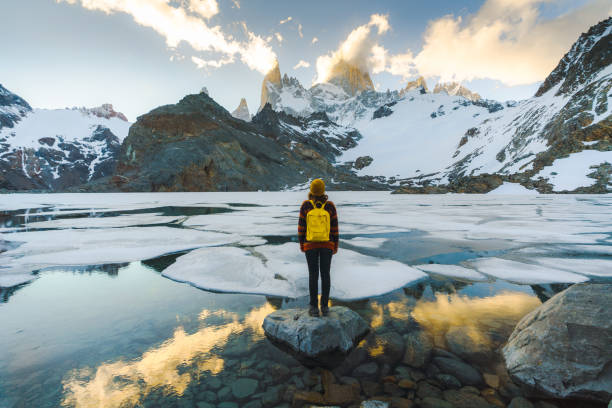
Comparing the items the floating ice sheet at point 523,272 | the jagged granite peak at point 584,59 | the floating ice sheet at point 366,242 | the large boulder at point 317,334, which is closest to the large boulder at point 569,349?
the large boulder at point 317,334

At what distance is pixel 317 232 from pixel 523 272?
6.59m

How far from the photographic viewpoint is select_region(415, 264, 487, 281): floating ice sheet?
7.25 m

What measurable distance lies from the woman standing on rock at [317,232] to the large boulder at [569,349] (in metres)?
2.78

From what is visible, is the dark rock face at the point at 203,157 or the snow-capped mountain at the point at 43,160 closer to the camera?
the dark rock face at the point at 203,157

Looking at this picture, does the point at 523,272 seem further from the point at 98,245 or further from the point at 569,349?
the point at 98,245

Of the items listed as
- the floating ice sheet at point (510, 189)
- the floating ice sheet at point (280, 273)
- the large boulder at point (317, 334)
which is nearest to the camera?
the large boulder at point (317, 334)

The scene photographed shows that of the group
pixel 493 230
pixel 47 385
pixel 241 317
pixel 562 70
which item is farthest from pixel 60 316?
pixel 562 70

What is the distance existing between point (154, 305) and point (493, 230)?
598 inches

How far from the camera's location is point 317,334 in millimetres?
4133

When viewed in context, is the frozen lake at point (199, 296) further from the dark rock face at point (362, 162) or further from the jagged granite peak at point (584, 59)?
the dark rock face at point (362, 162)

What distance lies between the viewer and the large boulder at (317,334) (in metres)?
4.02

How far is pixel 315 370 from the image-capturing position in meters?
3.72

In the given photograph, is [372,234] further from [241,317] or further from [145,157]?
[145,157]

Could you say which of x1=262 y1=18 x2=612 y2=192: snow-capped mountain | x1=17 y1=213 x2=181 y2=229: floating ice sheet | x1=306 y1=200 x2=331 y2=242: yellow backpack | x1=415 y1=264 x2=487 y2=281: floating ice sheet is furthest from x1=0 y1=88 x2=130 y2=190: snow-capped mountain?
x1=415 y1=264 x2=487 y2=281: floating ice sheet
